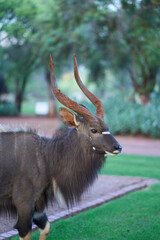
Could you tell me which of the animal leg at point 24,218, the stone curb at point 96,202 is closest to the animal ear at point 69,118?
the animal leg at point 24,218

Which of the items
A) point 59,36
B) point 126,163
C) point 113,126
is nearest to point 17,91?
point 59,36

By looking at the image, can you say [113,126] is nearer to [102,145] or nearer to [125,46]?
[125,46]

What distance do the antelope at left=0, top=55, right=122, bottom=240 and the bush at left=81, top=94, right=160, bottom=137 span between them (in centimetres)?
1378

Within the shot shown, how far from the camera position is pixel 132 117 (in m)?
18.8

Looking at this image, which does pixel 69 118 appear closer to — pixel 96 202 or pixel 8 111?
pixel 96 202

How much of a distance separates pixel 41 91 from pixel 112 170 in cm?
7953

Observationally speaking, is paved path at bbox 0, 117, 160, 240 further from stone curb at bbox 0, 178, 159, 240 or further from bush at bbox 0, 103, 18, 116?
bush at bbox 0, 103, 18, 116

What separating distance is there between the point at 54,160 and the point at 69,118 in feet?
1.85

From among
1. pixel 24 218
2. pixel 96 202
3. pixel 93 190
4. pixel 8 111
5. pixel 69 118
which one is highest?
pixel 69 118

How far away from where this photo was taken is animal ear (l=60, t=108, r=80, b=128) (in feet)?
14.4

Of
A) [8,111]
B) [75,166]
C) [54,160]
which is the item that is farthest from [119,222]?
[8,111]

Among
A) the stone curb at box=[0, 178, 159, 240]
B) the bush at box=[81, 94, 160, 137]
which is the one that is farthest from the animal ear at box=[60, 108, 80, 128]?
the bush at box=[81, 94, 160, 137]

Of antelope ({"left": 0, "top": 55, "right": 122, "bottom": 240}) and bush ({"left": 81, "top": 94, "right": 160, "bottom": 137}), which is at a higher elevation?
antelope ({"left": 0, "top": 55, "right": 122, "bottom": 240})

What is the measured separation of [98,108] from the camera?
464cm
